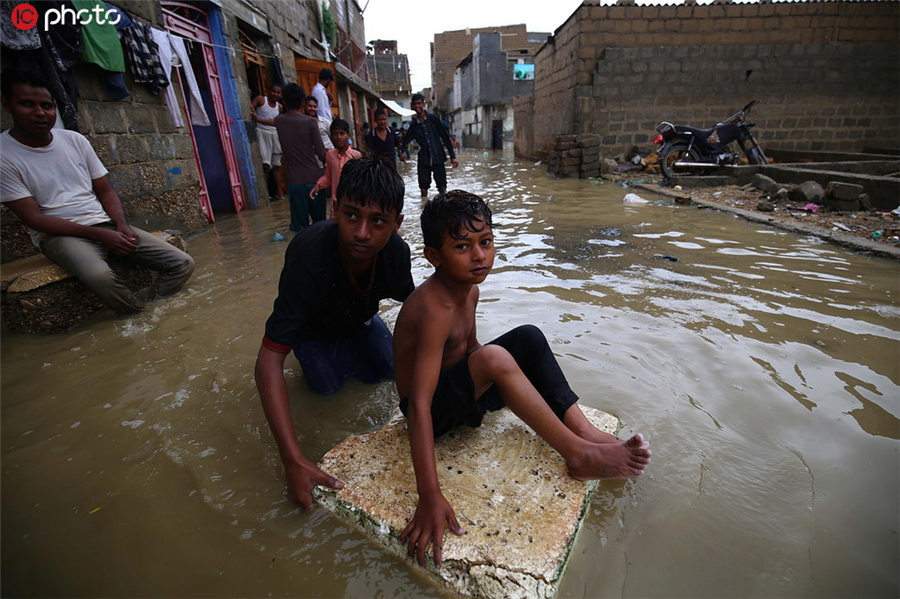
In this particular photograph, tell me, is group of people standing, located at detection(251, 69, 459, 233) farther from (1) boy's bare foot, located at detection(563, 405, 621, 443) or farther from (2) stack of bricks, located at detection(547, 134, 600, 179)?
(2) stack of bricks, located at detection(547, 134, 600, 179)

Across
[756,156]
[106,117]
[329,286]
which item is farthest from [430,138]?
[756,156]

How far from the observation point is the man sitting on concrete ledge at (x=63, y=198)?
8.67 feet

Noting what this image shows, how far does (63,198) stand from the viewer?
2.91 meters

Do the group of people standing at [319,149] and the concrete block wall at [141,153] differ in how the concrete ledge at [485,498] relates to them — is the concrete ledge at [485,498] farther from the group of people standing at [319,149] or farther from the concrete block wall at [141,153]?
the concrete block wall at [141,153]

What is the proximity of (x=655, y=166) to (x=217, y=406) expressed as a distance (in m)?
9.66

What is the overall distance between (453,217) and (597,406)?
1116 millimetres

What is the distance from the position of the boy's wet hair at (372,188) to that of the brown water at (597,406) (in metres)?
0.98

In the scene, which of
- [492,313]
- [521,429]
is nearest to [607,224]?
[492,313]

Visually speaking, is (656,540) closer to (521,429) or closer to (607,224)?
(521,429)

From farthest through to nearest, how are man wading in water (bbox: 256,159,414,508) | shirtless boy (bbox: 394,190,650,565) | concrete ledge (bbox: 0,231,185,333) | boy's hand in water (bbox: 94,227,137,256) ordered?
boy's hand in water (bbox: 94,227,137,256) → concrete ledge (bbox: 0,231,185,333) → man wading in water (bbox: 256,159,414,508) → shirtless boy (bbox: 394,190,650,565)

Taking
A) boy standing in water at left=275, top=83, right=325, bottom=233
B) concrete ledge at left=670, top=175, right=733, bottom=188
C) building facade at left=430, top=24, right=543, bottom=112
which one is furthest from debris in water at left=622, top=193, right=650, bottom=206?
building facade at left=430, top=24, right=543, bottom=112

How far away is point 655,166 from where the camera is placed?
9359 mm

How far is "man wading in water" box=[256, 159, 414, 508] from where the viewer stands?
4.97ft

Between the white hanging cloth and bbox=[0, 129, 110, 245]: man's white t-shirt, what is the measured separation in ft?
9.04
